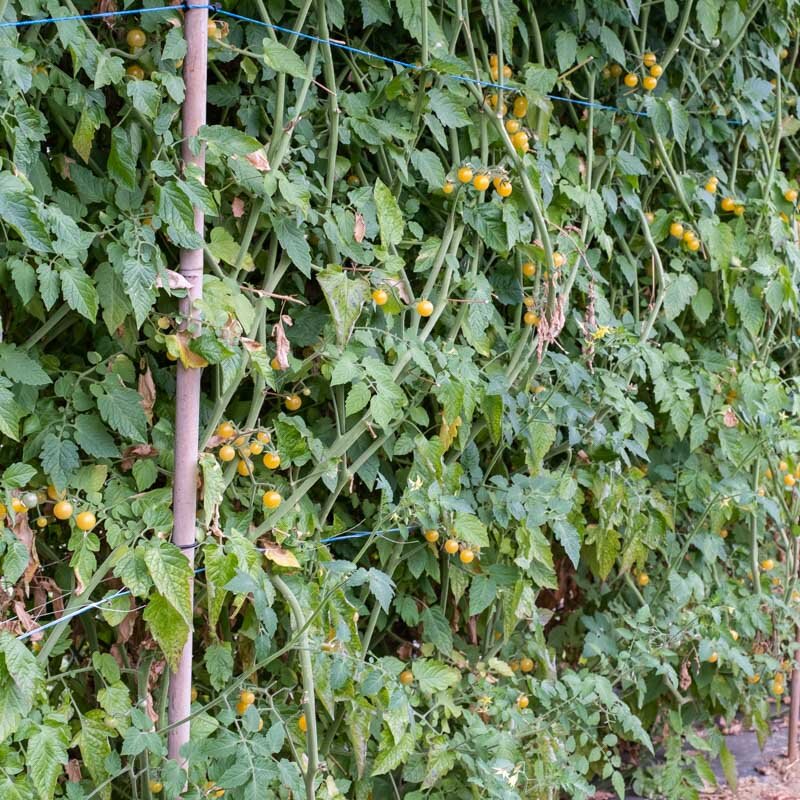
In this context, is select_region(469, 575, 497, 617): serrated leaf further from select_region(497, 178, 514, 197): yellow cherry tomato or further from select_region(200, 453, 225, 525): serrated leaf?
select_region(497, 178, 514, 197): yellow cherry tomato

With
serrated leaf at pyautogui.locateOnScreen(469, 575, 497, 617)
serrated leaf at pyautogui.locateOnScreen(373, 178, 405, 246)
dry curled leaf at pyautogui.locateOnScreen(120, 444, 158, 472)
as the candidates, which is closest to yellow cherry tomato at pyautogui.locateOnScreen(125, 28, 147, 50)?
serrated leaf at pyautogui.locateOnScreen(373, 178, 405, 246)

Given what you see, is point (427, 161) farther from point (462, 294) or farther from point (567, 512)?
point (567, 512)

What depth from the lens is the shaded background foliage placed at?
6.14 feet

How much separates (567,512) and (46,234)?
1.36 m

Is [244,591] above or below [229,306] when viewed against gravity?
below

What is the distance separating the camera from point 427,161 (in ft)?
7.45

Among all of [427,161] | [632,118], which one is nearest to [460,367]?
[427,161]

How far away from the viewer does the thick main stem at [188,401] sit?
1880 mm

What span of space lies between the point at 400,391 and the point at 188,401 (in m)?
0.43

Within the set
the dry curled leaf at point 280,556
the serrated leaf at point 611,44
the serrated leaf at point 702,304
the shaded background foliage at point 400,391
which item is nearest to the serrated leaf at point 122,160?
the shaded background foliage at point 400,391

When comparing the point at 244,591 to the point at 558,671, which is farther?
the point at 558,671

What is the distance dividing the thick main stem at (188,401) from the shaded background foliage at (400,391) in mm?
29

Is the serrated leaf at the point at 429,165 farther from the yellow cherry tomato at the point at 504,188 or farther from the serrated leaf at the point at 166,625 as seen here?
the serrated leaf at the point at 166,625

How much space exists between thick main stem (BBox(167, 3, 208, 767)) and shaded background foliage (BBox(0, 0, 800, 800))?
0.03 meters
